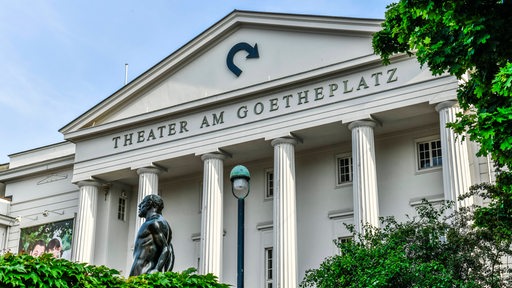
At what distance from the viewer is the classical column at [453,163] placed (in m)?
24.0

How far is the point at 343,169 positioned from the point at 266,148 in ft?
10.6

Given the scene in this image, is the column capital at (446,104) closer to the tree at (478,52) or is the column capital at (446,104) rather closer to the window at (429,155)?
the window at (429,155)

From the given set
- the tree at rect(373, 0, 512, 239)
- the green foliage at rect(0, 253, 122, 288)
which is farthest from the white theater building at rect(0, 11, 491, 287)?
the green foliage at rect(0, 253, 122, 288)

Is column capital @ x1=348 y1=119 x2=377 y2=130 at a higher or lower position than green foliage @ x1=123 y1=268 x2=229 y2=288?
higher

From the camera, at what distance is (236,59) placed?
102 ft

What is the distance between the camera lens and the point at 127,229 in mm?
34312

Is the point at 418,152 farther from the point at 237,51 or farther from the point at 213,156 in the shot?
the point at 237,51

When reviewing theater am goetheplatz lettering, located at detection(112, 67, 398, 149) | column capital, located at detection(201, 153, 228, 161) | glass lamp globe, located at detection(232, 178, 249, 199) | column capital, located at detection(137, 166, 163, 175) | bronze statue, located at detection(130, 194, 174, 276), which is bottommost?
bronze statue, located at detection(130, 194, 174, 276)

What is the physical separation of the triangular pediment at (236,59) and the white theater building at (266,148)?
0.05m

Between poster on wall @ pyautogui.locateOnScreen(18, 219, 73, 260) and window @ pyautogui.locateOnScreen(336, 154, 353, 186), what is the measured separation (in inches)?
523

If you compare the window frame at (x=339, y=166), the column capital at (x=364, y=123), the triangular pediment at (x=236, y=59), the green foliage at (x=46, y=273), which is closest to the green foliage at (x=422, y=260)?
the column capital at (x=364, y=123)

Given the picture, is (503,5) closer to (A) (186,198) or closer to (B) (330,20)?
(B) (330,20)

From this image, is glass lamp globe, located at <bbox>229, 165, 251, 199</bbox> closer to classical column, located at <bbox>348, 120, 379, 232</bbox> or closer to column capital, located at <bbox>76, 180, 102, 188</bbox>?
classical column, located at <bbox>348, 120, 379, 232</bbox>

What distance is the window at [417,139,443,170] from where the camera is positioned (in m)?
27.5
